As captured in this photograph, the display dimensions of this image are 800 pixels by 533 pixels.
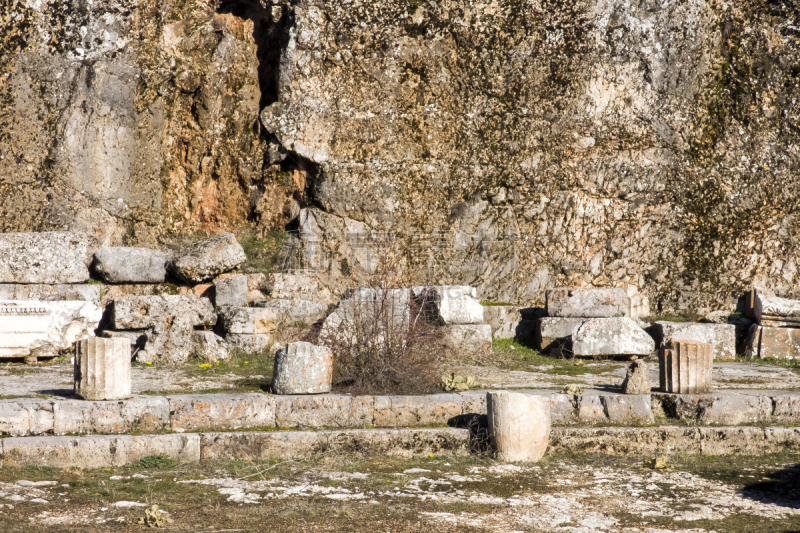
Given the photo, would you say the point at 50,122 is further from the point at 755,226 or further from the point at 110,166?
the point at 755,226

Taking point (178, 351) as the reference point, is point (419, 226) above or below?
above

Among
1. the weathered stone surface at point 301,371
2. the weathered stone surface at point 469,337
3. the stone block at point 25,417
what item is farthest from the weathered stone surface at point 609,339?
the stone block at point 25,417

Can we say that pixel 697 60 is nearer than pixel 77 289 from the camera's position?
No

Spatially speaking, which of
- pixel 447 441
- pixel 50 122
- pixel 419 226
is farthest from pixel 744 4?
pixel 50 122

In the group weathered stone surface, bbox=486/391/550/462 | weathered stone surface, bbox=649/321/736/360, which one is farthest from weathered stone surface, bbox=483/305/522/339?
weathered stone surface, bbox=486/391/550/462

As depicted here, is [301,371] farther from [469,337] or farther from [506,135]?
[506,135]

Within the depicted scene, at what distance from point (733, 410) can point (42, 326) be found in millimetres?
8014

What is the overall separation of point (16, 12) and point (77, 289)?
474cm

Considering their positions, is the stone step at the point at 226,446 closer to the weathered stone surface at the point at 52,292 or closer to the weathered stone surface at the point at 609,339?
the weathered stone surface at the point at 609,339

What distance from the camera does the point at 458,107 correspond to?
490 inches

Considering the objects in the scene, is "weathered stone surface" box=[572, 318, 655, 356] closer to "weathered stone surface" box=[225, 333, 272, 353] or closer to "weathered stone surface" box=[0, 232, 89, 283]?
"weathered stone surface" box=[225, 333, 272, 353]

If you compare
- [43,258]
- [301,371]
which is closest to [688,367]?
[301,371]

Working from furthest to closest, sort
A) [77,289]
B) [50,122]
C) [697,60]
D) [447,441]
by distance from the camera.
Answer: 1. [697,60]
2. [50,122]
3. [77,289]
4. [447,441]

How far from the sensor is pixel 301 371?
271 inches
